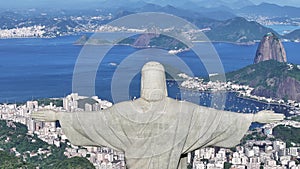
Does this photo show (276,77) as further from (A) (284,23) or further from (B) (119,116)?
(A) (284,23)

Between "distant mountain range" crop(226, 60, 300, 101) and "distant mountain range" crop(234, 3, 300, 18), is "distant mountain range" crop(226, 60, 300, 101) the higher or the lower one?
the lower one

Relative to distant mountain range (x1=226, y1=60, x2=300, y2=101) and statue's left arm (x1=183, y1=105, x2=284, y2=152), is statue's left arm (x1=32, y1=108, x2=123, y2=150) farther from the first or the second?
distant mountain range (x1=226, y1=60, x2=300, y2=101)

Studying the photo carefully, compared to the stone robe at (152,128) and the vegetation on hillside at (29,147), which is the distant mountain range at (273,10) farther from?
the stone robe at (152,128)

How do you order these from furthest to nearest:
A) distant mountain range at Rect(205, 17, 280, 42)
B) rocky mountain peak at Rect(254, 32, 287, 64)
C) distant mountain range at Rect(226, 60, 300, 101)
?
distant mountain range at Rect(205, 17, 280, 42) < rocky mountain peak at Rect(254, 32, 287, 64) < distant mountain range at Rect(226, 60, 300, 101)

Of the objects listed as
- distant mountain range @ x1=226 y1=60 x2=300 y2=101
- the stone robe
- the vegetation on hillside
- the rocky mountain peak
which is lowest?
the stone robe

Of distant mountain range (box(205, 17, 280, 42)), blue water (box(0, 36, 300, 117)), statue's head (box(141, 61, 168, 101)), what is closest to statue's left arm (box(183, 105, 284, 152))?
statue's head (box(141, 61, 168, 101))

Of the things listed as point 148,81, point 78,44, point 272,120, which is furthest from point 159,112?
point 78,44

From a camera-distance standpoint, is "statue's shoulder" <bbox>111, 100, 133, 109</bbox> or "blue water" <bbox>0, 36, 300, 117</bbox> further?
"blue water" <bbox>0, 36, 300, 117</bbox>

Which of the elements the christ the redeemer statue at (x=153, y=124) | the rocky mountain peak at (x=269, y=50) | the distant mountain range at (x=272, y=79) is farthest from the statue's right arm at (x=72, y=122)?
the rocky mountain peak at (x=269, y=50)

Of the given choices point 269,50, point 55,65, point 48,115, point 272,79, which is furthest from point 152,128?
point 269,50
